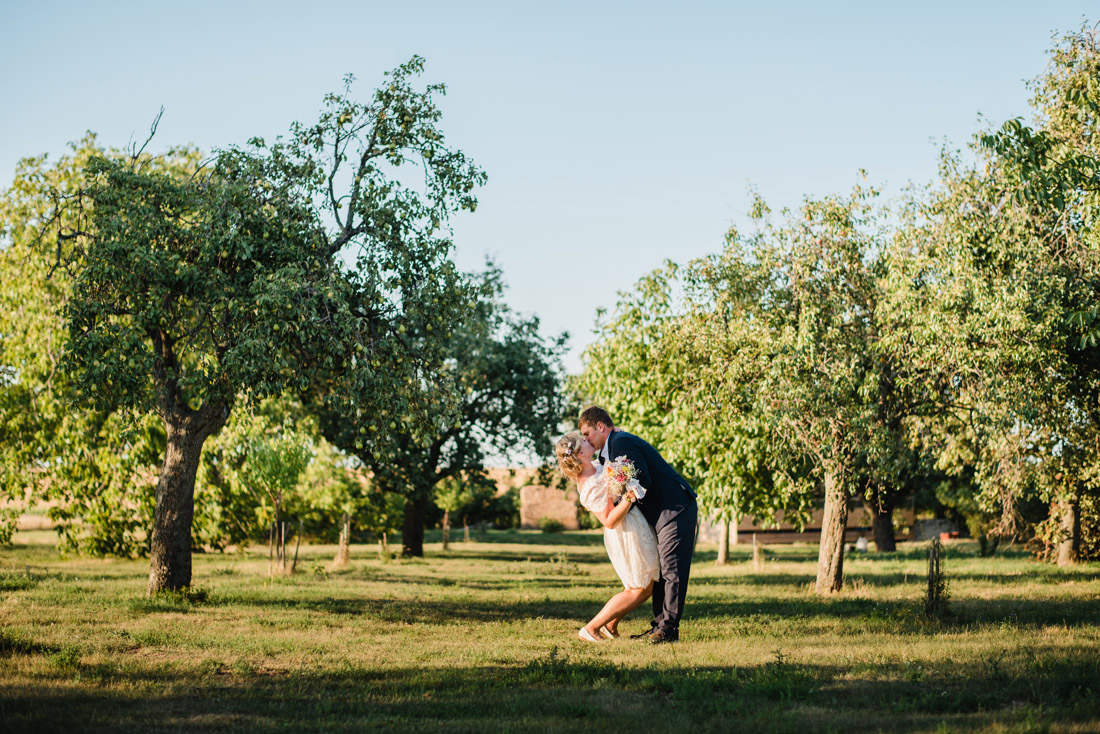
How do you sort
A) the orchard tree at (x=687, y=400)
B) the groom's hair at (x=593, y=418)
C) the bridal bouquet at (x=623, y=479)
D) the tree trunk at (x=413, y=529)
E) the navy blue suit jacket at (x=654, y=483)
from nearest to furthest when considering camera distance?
the bridal bouquet at (x=623, y=479)
the navy blue suit jacket at (x=654, y=483)
the groom's hair at (x=593, y=418)
the orchard tree at (x=687, y=400)
the tree trunk at (x=413, y=529)

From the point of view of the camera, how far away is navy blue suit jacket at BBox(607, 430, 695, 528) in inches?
357

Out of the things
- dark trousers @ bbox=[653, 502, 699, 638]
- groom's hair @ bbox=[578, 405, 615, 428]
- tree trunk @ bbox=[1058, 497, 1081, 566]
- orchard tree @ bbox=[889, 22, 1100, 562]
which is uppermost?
orchard tree @ bbox=[889, 22, 1100, 562]

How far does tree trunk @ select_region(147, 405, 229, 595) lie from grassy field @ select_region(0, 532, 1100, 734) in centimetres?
54

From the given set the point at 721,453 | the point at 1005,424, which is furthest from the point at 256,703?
the point at 721,453

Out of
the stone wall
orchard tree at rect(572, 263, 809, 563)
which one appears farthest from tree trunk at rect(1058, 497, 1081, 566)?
the stone wall

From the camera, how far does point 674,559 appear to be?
8.92 meters

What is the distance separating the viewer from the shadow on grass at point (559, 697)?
5762mm

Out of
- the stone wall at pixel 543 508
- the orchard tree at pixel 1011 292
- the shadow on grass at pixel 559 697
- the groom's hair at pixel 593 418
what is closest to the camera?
the shadow on grass at pixel 559 697

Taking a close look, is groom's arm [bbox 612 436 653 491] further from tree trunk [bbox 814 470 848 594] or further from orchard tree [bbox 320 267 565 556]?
orchard tree [bbox 320 267 565 556]

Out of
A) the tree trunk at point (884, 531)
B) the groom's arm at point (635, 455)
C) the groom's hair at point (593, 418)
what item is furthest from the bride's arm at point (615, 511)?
the tree trunk at point (884, 531)

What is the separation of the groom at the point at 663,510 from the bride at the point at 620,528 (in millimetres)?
150

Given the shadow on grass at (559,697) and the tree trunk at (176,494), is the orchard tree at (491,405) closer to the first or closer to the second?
the tree trunk at (176,494)

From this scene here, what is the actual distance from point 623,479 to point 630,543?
67 cm

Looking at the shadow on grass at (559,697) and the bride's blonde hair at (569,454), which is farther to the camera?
the bride's blonde hair at (569,454)
